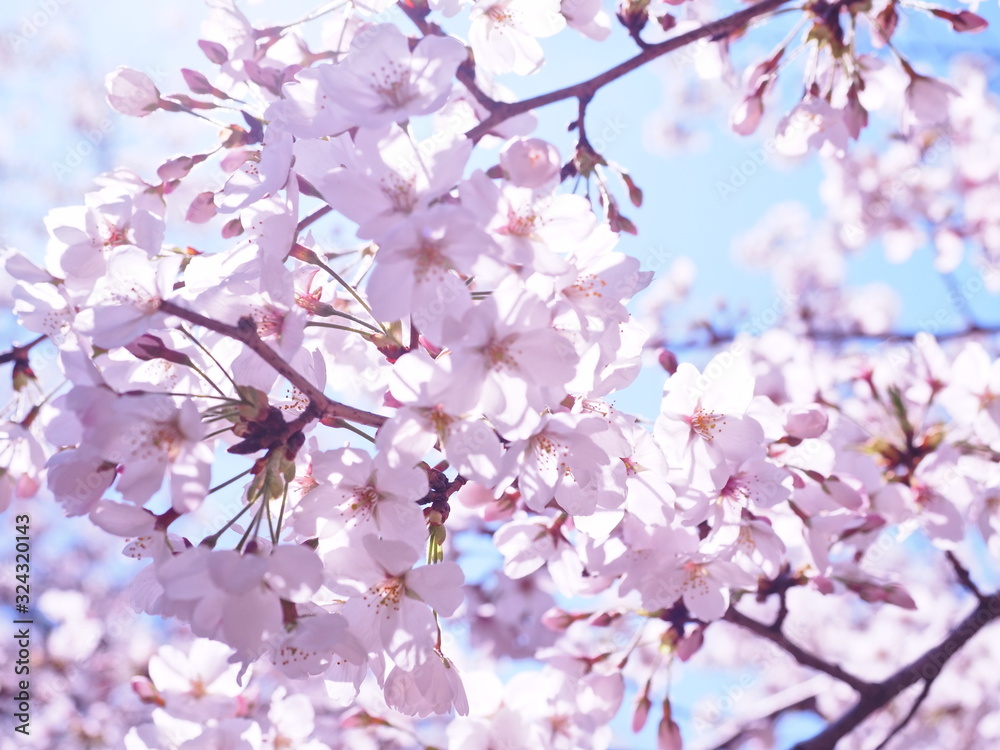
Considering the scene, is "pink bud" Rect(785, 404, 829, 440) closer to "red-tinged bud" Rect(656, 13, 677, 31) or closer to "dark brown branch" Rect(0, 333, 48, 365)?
"red-tinged bud" Rect(656, 13, 677, 31)

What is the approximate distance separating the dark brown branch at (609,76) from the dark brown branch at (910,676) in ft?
6.26

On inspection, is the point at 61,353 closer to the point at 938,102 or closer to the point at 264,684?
the point at 938,102

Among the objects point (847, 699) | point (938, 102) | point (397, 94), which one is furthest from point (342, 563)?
point (847, 699)

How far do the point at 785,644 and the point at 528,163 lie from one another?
1.64 metres

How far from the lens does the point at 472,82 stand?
1771 millimetres

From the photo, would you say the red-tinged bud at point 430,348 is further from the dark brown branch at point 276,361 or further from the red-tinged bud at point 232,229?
the red-tinged bud at point 232,229

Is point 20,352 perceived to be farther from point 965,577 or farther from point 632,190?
point 965,577

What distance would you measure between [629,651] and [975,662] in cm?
536

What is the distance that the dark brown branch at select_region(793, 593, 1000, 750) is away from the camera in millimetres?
2225

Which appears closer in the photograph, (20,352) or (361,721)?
(20,352)

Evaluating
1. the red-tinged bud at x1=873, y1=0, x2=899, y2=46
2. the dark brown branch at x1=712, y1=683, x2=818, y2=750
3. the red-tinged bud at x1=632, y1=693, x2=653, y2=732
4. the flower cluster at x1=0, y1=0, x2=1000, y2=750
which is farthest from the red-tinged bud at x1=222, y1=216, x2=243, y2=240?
the dark brown branch at x1=712, y1=683, x2=818, y2=750

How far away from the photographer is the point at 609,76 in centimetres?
176

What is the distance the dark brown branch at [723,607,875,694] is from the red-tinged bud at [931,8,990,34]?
1.82 m

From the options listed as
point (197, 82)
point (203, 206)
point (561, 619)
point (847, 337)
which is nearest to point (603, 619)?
point (561, 619)
